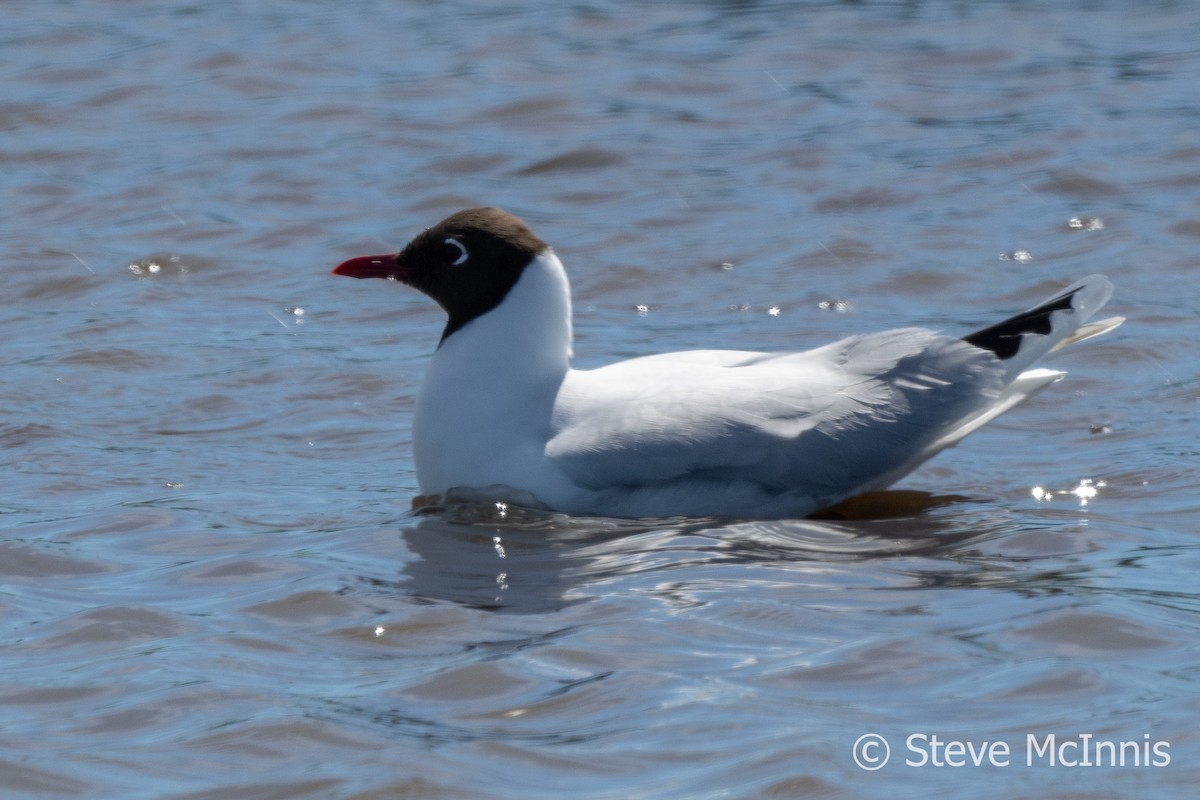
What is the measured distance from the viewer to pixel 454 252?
6125 mm

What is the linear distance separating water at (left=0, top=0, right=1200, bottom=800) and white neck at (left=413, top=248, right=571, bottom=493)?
0.21 m

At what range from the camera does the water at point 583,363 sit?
3975 millimetres

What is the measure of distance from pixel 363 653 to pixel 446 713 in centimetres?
52

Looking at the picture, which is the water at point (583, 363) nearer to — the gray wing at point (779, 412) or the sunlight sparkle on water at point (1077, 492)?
the sunlight sparkle on water at point (1077, 492)

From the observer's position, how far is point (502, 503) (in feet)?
18.7

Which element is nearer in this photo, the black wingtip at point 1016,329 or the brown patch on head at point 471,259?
the brown patch on head at point 471,259

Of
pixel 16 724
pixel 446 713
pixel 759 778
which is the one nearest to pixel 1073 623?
pixel 759 778

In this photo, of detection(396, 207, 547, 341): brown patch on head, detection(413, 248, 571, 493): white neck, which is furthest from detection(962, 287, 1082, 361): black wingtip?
detection(396, 207, 547, 341): brown patch on head

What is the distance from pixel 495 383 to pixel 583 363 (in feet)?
6.90

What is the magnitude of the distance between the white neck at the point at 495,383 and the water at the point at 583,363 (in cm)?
21

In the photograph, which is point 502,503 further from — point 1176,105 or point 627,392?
point 1176,105

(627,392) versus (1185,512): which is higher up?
(627,392)

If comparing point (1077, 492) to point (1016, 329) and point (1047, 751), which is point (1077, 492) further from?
point (1047, 751)

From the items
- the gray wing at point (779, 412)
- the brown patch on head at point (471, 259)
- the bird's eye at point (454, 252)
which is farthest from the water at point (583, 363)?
the bird's eye at point (454, 252)
